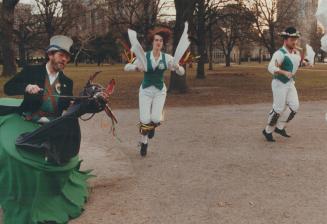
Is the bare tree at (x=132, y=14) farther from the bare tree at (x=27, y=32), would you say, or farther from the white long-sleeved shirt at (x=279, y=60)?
the bare tree at (x=27, y=32)

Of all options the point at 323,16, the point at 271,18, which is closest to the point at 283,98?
the point at 323,16

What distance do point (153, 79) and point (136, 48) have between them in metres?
0.62

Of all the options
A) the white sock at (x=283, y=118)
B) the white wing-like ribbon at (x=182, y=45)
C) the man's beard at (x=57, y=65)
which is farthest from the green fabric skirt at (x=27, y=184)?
the white sock at (x=283, y=118)

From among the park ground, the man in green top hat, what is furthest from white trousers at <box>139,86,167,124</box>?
the man in green top hat

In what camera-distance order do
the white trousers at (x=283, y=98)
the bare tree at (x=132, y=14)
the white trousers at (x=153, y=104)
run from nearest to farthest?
the white trousers at (x=153, y=104)
the white trousers at (x=283, y=98)
the bare tree at (x=132, y=14)

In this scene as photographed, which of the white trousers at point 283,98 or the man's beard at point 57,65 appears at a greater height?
the man's beard at point 57,65

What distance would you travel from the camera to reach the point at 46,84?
4875 mm

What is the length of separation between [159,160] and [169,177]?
107cm

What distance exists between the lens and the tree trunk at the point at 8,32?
29681mm

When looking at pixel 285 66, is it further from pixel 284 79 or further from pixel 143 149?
pixel 143 149

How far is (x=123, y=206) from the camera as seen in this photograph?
5.21m

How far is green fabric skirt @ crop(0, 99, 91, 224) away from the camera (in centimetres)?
441

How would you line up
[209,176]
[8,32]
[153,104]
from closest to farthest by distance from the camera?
[209,176] → [153,104] → [8,32]

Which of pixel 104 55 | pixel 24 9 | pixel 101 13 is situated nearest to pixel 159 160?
pixel 101 13
